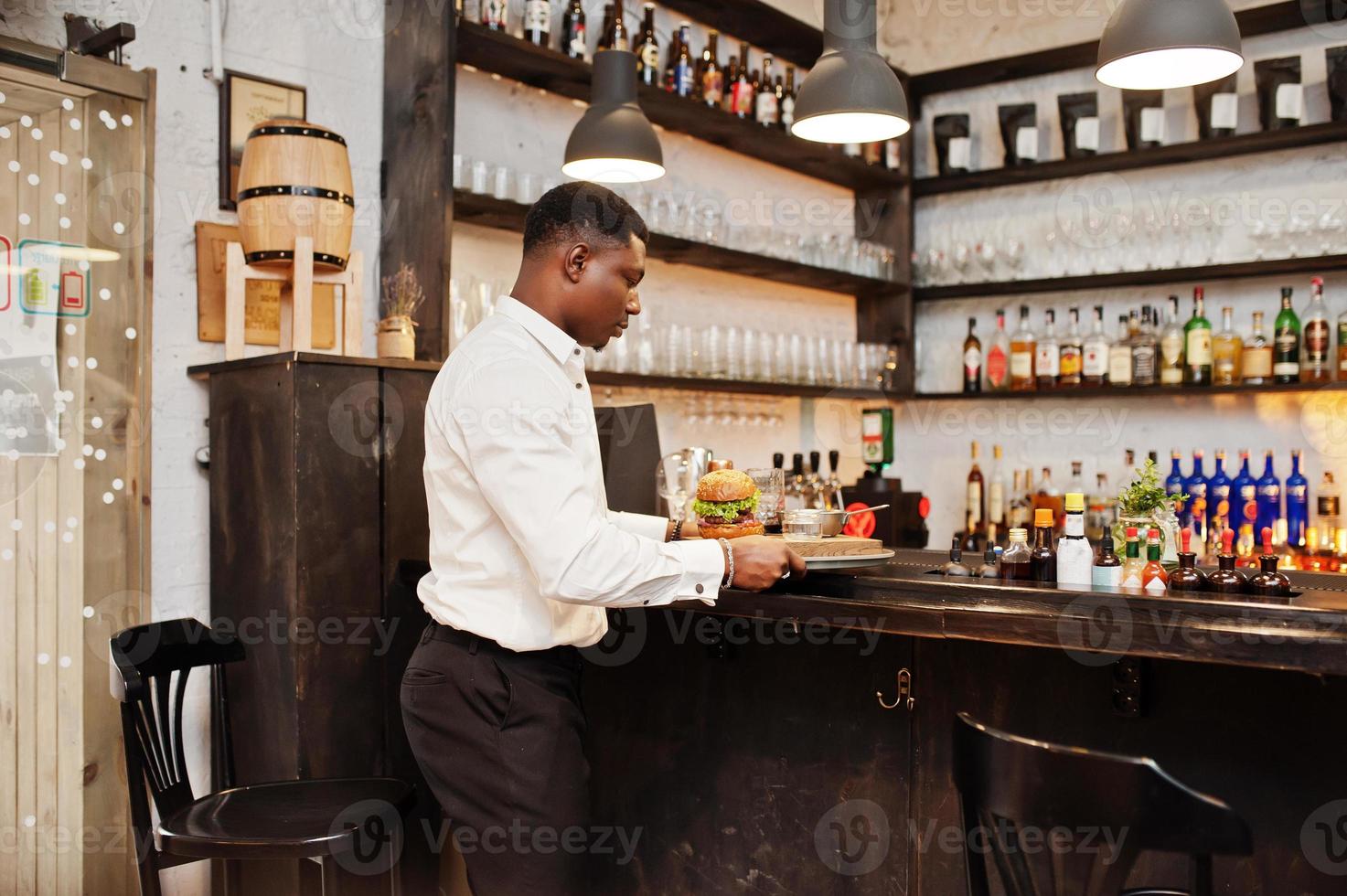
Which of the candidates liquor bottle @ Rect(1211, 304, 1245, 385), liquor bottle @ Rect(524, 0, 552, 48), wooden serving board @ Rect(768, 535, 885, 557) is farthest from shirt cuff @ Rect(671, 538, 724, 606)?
liquor bottle @ Rect(1211, 304, 1245, 385)

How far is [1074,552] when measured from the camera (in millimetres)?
1896

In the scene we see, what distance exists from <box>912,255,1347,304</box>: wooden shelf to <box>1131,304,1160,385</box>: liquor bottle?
166 mm

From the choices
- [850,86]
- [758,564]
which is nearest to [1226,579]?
[758,564]

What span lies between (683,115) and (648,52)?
0.87 feet

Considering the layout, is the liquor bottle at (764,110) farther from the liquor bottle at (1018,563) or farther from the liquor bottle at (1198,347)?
the liquor bottle at (1018,563)

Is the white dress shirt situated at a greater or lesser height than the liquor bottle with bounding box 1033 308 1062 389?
lesser

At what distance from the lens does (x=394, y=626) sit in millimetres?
2586

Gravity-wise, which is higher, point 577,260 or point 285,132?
point 285,132

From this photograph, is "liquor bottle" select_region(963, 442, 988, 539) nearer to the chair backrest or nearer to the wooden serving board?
the wooden serving board

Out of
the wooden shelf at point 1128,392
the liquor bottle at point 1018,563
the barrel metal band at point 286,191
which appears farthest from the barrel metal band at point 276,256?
the wooden shelf at point 1128,392

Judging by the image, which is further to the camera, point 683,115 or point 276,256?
point 683,115

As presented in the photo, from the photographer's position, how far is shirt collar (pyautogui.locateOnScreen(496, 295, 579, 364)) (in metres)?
1.84

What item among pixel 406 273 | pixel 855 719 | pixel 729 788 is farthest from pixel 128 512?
pixel 855 719

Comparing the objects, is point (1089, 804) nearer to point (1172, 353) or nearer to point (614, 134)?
point (614, 134)
